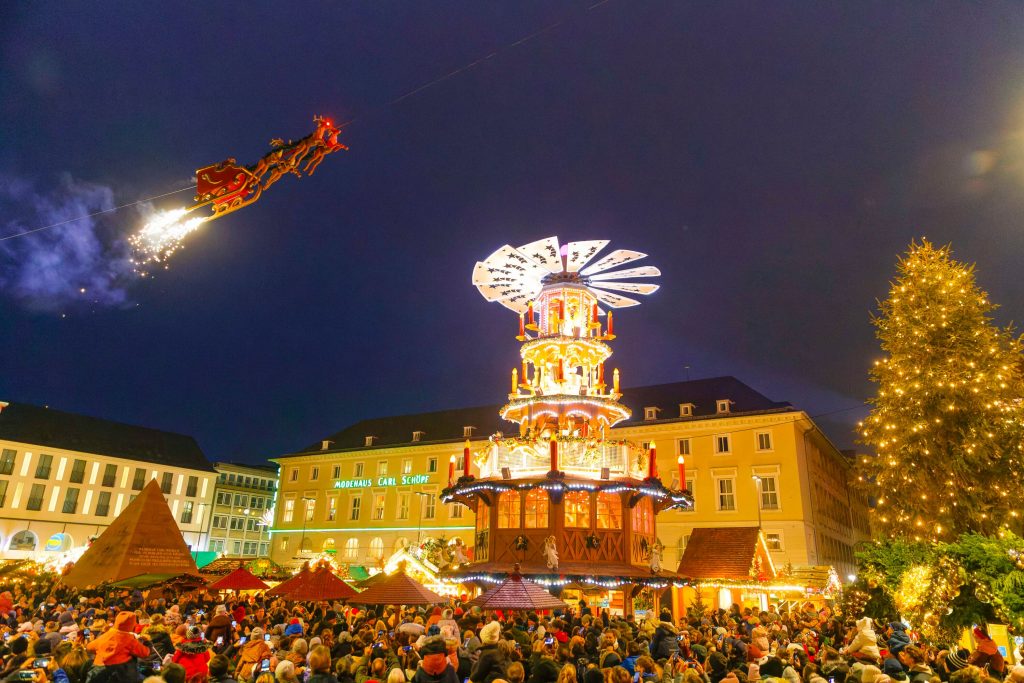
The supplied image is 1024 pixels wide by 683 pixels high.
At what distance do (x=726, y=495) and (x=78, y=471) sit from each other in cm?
5608

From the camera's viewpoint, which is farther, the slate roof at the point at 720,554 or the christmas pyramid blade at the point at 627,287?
the christmas pyramid blade at the point at 627,287

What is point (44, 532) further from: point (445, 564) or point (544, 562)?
point (544, 562)

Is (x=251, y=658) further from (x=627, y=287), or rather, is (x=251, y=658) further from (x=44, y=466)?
(x=44, y=466)

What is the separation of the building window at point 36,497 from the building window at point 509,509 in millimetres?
49543

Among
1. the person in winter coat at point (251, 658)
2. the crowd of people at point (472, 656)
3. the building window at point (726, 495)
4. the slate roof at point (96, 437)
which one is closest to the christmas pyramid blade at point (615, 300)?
the building window at point (726, 495)

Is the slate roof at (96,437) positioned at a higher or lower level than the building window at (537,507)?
higher

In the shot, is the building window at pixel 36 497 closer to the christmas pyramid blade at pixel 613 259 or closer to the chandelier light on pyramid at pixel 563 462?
the chandelier light on pyramid at pixel 563 462

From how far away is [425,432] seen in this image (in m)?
59.1

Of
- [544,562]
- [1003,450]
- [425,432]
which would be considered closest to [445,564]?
[544,562]

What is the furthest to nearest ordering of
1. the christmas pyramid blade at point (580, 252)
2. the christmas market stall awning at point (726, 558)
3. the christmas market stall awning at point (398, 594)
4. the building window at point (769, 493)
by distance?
the building window at point (769, 493), the christmas pyramid blade at point (580, 252), the christmas market stall awning at point (726, 558), the christmas market stall awning at point (398, 594)

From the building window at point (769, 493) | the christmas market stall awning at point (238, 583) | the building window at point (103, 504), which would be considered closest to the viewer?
the christmas market stall awning at point (238, 583)

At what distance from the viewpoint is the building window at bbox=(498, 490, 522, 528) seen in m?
27.3

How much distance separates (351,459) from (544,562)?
37.9 meters

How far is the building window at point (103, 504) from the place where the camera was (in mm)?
60084
